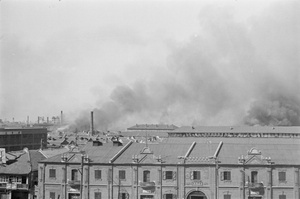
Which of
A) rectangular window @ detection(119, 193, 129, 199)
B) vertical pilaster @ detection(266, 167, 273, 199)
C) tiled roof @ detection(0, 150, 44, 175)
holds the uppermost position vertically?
tiled roof @ detection(0, 150, 44, 175)

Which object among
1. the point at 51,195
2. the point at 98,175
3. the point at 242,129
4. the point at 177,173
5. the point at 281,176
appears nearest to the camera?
the point at 281,176

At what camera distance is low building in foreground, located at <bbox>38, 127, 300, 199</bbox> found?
57.0 m

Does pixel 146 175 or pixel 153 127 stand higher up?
pixel 153 127

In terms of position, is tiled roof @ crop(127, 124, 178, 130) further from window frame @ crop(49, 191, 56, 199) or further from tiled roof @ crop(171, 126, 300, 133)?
window frame @ crop(49, 191, 56, 199)

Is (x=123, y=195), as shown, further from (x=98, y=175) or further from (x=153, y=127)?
(x=153, y=127)

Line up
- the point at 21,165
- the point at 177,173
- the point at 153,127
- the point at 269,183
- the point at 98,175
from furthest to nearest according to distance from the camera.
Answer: the point at 153,127
the point at 21,165
the point at 98,175
the point at 177,173
the point at 269,183

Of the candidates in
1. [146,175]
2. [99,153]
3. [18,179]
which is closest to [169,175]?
[146,175]

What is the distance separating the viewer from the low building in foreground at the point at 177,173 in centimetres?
5697

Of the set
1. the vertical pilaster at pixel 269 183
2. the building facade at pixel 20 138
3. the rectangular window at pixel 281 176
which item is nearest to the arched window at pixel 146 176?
the vertical pilaster at pixel 269 183

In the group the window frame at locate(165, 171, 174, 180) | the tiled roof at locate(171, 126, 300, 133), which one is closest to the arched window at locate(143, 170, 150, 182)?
the window frame at locate(165, 171, 174, 180)

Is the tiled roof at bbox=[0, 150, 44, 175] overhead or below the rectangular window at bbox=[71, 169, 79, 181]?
overhead

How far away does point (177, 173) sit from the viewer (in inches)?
2314

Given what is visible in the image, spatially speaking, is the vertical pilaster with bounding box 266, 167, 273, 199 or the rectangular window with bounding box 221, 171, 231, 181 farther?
the rectangular window with bounding box 221, 171, 231, 181

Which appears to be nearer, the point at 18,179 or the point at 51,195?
the point at 51,195
